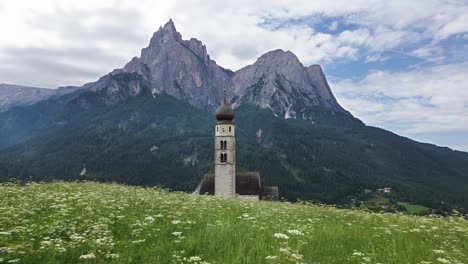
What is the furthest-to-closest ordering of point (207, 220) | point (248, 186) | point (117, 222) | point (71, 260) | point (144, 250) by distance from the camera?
point (248, 186) < point (207, 220) < point (117, 222) < point (144, 250) < point (71, 260)

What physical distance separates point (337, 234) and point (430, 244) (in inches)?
118

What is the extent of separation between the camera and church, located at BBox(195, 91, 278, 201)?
216 feet

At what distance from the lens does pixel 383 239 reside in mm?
11695

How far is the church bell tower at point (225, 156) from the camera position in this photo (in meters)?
65.6

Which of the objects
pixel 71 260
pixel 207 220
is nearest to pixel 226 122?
pixel 207 220

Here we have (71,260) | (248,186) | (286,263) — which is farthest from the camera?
(248,186)

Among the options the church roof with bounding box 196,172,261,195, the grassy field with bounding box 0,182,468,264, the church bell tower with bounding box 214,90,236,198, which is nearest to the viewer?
the grassy field with bounding box 0,182,468,264

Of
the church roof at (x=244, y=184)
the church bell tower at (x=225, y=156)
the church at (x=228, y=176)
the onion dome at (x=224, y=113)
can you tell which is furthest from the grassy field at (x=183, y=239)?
the onion dome at (x=224, y=113)

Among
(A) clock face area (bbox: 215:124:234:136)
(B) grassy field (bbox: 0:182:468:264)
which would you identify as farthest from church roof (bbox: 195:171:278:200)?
(B) grassy field (bbox: 0:182:468:264)

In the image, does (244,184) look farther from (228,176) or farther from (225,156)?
(225,156)

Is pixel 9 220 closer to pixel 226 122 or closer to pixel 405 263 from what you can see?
pixel 405 263

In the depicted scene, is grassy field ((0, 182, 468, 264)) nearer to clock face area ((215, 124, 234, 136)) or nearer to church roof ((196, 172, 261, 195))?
church roof ((196, 172, 261, 195))

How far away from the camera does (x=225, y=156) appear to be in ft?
221

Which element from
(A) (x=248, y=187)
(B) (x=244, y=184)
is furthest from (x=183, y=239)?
(B) (x=244, y=184)
